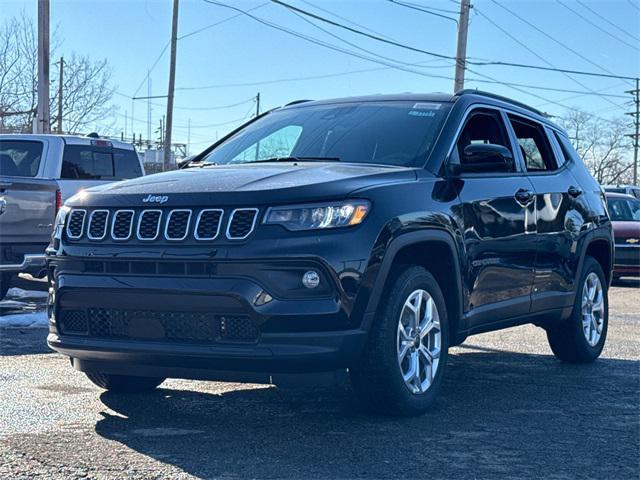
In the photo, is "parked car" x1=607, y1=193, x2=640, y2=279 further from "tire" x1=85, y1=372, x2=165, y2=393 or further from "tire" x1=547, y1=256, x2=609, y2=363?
"tire" x1=85, y1=372, x2=165, y2=393

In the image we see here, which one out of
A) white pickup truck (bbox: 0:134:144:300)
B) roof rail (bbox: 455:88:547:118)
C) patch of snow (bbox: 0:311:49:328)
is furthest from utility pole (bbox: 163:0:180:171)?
roof rail (bbox: 455:88:547:118)

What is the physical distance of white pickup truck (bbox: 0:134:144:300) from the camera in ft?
33.1

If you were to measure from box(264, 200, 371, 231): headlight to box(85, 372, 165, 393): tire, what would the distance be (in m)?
1.65

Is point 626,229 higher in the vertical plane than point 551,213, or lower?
lower

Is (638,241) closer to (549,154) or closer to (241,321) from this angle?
(549,154)

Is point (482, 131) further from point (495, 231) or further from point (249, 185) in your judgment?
point (249, 185)

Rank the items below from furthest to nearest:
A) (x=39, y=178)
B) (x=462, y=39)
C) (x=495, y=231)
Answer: (x=462, y=39) < (x=39, y=178) < (x=495, y=231)

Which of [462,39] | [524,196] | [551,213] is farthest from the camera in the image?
[462,39]

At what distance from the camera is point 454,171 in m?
5.64

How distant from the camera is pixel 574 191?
7.26 meters

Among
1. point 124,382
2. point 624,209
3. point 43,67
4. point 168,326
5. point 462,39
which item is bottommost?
point 124,382

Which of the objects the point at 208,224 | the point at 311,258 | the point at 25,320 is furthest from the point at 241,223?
the point at 25,320

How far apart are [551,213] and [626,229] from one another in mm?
11416

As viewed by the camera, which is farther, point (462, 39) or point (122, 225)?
point (462, 39)
